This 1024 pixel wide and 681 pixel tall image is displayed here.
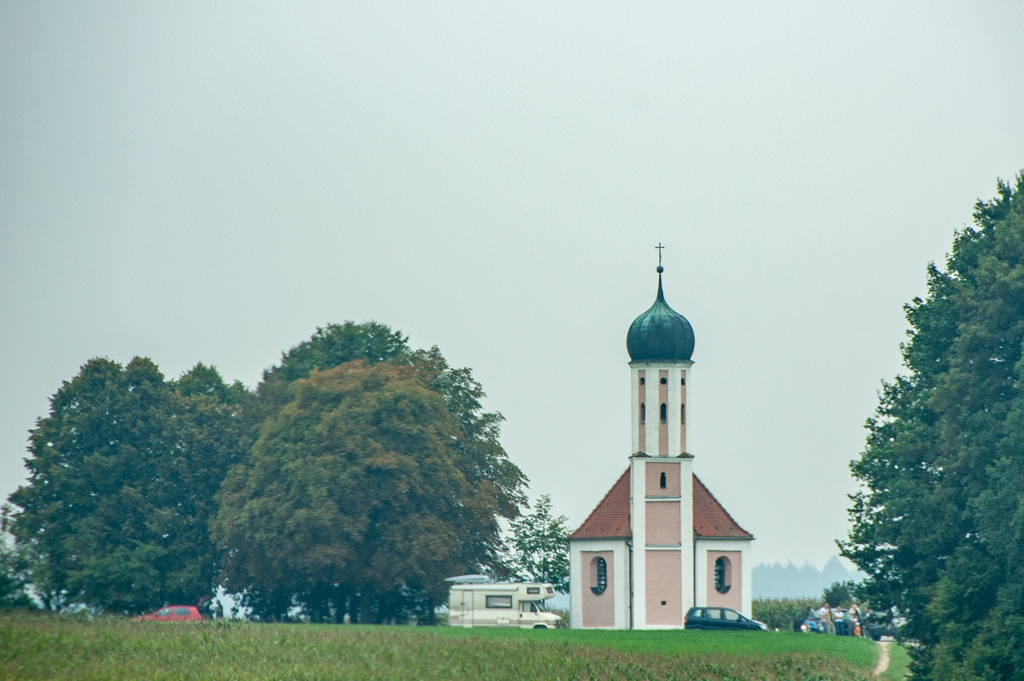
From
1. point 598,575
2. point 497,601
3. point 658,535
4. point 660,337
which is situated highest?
point 660,337

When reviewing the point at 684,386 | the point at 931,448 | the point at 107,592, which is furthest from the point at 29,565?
the point at 931,448

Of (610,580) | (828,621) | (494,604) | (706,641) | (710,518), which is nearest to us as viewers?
(706,641)

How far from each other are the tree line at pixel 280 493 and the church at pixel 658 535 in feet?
15.6

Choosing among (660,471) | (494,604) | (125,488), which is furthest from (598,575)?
(125,488)

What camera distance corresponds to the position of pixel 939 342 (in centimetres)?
4297

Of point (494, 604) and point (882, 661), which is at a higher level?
point (494, 604)

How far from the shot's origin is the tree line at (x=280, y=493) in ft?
190

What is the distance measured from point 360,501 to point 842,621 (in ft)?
65.1

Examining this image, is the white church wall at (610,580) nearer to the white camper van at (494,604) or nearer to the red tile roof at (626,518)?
the red tile roof at (626,518)

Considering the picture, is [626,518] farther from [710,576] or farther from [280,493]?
[280,493]

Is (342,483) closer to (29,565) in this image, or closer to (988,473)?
(29,565)

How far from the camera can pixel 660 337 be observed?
2431 inches

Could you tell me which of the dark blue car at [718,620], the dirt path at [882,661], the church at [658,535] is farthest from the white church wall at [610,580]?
the dirt path at [882,661]

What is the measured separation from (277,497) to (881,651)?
24.0 metres
